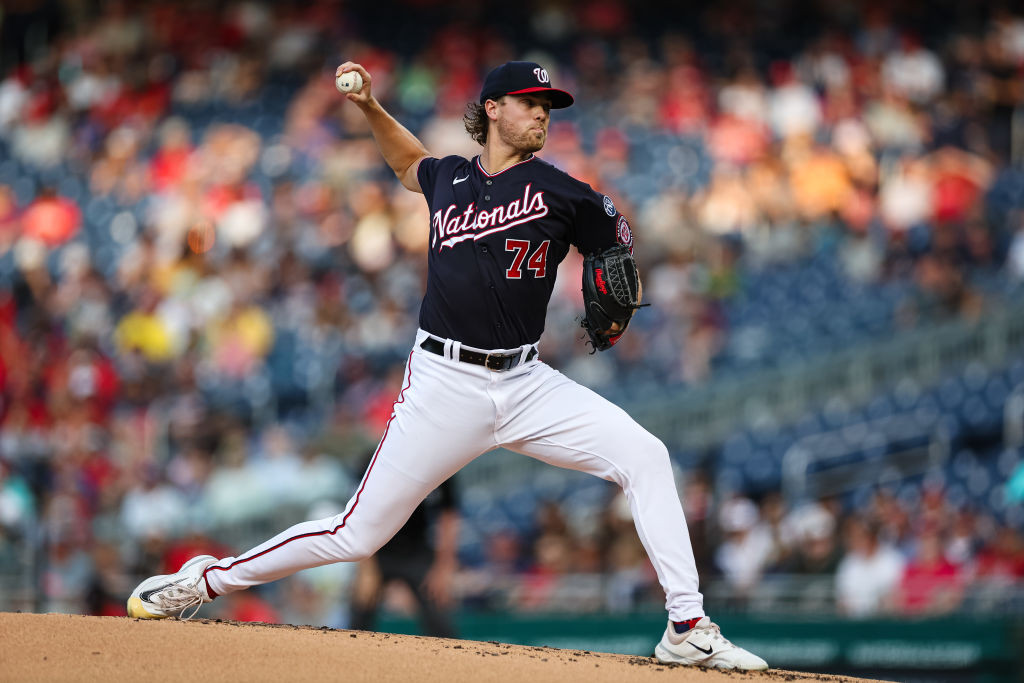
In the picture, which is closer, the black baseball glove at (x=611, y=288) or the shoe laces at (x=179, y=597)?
the black baseball glove at (x=611, y=288)

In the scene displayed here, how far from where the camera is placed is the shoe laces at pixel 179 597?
12.7 feet

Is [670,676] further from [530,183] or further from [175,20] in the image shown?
[175,20]

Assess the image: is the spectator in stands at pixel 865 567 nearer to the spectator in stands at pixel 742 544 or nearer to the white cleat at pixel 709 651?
the spectator in stands at pixel 742 544

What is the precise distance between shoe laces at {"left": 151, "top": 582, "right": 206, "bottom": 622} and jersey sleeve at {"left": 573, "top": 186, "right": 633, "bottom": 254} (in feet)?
5.30

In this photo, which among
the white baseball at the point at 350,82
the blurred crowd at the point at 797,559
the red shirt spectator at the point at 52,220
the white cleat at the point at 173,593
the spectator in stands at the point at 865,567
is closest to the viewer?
the white baseball at the point at 350,82

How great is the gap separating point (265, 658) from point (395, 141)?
1.62m

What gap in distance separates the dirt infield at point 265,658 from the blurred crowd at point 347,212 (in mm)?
3677

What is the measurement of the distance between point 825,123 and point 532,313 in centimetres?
833

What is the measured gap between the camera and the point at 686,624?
3570mm

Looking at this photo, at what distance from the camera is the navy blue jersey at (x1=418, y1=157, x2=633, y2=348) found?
139 inches

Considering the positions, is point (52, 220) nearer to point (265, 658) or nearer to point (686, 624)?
point (265, 658)

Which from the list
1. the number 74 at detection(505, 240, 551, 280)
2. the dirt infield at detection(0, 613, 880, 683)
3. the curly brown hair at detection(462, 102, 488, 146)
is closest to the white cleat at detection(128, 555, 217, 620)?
the dirt infield at detection(0, 613, 880, 683)

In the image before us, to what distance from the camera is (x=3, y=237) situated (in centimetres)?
1182

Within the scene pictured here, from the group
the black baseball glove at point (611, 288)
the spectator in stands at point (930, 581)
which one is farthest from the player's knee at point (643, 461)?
the spectator in stands at point (930, 581)
